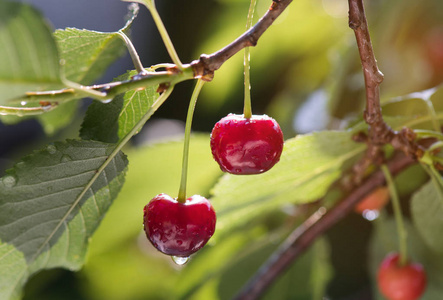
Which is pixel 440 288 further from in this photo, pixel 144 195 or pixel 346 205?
pixel 144 195

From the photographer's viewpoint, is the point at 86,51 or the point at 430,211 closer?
the point at 86,51

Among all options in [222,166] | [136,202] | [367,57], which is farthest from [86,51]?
[136,202]

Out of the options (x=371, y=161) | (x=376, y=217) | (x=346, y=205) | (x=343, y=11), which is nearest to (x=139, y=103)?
(x=371, y=161)

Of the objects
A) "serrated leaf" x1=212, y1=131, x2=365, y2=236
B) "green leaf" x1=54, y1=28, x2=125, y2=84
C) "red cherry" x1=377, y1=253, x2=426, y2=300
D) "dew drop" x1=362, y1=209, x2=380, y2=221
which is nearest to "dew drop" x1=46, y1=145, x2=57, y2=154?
"green leaf" x1=54, y1=28, x2=125, y2=84

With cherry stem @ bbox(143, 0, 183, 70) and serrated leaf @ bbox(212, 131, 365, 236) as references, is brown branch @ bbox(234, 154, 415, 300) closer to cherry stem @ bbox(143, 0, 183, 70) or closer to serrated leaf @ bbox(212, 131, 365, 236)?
serrated leaf @ bbox(212, 131, 365, 236)

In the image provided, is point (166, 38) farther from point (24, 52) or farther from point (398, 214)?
point (398, 214)
